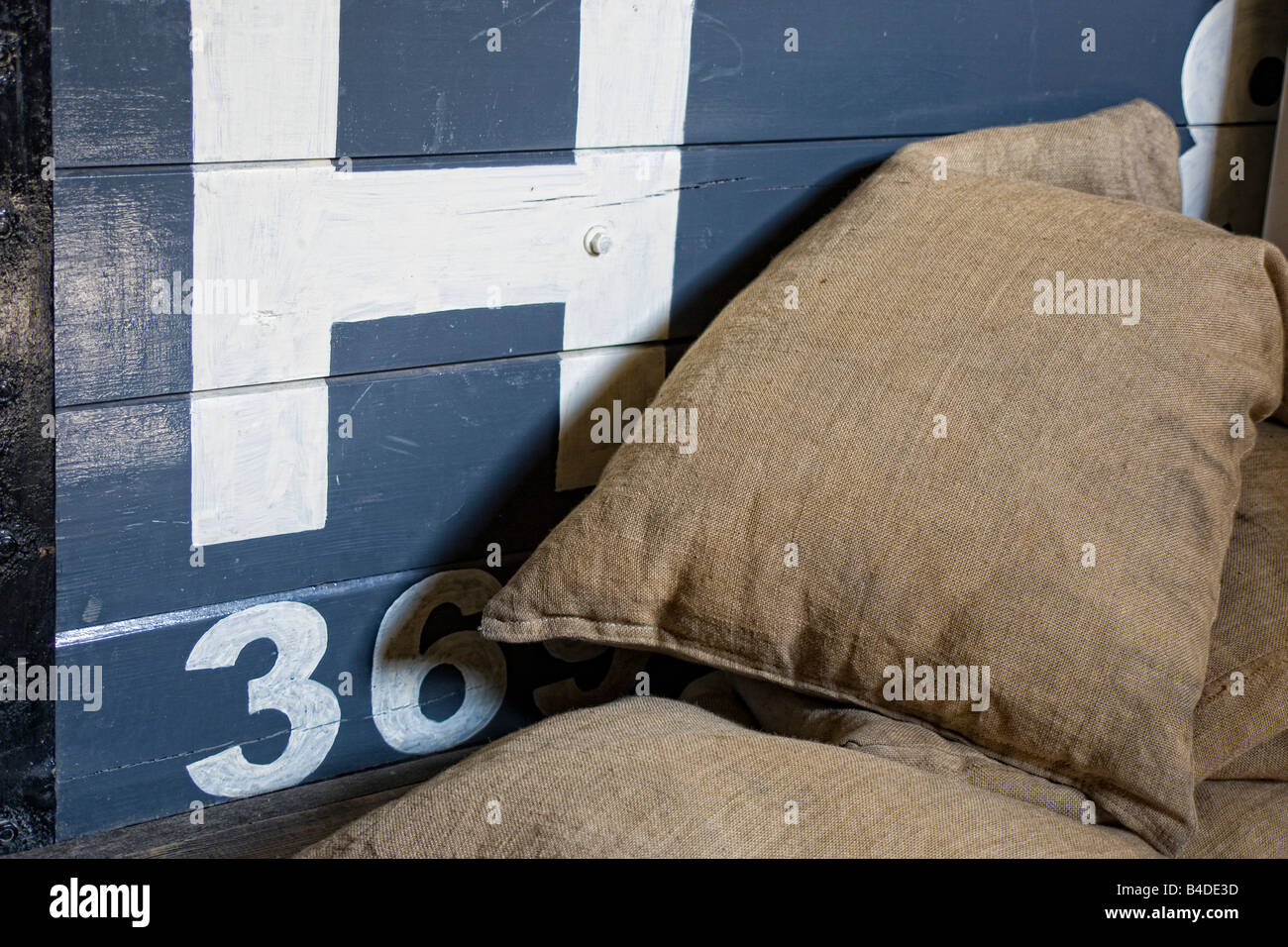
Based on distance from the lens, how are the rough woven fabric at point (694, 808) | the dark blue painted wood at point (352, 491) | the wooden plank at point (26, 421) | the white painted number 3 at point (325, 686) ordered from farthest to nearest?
the white painted number 3 at point (325, 686)
the dark blue painted wood at point (352, 491)
the wooden plank at point (26, 421)
the rough woven fabric at point (694, 808)

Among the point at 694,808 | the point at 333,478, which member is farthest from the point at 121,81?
the point at 694,808

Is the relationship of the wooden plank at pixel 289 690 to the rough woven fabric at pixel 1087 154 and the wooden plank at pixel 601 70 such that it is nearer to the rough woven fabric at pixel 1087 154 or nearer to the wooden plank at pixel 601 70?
the wooden plank at pixel 601 70

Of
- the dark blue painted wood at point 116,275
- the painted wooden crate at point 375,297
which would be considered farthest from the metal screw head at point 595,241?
the dark blue painted wood at point 116,275

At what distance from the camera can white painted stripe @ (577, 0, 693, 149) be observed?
1.10 m

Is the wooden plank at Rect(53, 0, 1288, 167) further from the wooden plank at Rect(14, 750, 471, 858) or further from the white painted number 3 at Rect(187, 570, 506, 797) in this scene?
the wooden plank at Rect(14, 750, 471, 858)

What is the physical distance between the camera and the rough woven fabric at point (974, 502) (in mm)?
868

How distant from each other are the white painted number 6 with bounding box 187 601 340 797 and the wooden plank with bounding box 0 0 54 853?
127mm

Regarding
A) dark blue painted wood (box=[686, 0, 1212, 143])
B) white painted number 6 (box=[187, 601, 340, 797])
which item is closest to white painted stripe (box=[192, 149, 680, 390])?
dark blue painted wood (box=[686, 0, 1212, 143])

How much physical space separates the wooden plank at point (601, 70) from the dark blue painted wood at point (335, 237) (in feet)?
0.07

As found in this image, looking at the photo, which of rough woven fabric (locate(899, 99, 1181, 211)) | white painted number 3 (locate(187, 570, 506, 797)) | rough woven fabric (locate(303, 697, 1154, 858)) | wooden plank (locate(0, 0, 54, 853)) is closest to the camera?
rough woven fabric (locate(303, 697, 1154, 858))

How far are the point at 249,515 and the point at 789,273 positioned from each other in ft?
1.65

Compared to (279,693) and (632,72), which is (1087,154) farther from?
(279,693)

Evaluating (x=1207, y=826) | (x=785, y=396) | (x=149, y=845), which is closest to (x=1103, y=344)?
(x=785, y=396)

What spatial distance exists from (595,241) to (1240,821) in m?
0.72
